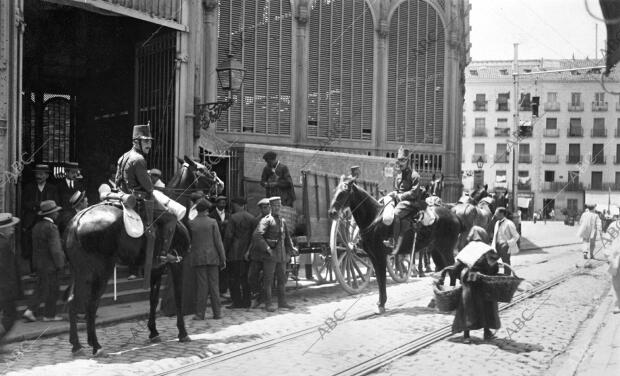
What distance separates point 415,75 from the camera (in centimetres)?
2338

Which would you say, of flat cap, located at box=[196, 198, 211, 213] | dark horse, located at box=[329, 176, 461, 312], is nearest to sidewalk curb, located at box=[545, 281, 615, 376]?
dark horse, located at box=[329, 176, 461, 312]

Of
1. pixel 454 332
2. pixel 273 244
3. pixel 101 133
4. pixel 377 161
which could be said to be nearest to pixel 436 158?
pixel 377 161

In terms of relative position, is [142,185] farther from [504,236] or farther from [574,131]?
[504,236]

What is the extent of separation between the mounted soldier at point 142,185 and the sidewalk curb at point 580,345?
497cm

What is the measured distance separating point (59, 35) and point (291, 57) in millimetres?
7067

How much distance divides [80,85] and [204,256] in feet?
30.8

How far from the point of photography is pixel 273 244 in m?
11.3

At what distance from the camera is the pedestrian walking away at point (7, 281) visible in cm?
641

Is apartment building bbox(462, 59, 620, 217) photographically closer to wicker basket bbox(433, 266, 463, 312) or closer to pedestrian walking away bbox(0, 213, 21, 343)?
wicker basket bbox(433, 266, 463, 312)

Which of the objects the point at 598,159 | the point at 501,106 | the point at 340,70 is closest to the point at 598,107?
the point at 598,159

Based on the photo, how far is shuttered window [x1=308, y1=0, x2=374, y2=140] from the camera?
20859 millimetres

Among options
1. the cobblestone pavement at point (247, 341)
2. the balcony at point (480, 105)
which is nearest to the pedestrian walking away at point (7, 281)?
the cobblestone pavement at point (247, 341)

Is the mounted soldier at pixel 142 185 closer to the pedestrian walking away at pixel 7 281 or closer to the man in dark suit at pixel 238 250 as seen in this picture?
the pedestrian walking away at pixel 7 281

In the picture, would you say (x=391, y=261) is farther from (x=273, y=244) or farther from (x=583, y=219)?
(x=583, y=219)
